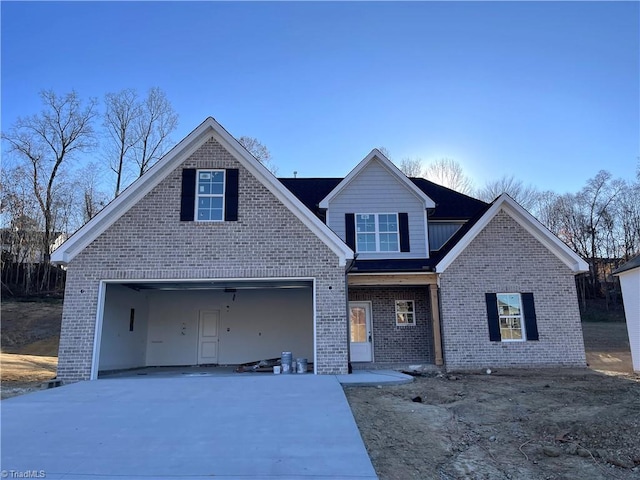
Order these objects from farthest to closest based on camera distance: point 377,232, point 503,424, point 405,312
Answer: point 377,232, point 405,312, point 503,424

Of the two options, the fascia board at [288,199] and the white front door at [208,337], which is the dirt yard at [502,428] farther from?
the white front door at [208,337]

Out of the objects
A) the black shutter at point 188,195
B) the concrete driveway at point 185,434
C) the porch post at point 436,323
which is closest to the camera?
the concrete driveway at point 185,434

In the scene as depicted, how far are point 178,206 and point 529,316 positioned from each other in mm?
11096

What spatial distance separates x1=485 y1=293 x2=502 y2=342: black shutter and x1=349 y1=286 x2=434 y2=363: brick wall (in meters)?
2.12

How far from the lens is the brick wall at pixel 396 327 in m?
14.6

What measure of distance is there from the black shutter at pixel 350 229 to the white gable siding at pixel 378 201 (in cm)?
12

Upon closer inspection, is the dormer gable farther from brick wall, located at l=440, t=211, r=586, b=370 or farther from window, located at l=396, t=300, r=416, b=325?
brick wall, located at l=440, t=211, r=586, b=370

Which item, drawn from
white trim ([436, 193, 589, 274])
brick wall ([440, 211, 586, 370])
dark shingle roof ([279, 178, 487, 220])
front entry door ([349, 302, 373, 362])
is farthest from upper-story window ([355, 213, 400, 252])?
brick wall ([440, 211, 586, 370])

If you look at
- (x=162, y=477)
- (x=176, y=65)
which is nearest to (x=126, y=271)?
(x=176, y=65)

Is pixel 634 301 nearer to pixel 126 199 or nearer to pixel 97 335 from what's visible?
pixel 126 199

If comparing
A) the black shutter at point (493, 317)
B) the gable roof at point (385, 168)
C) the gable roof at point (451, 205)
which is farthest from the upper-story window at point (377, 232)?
the black shutter at point (493, 317)

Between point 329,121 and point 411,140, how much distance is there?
10.8 ft

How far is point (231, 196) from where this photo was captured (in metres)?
11.6

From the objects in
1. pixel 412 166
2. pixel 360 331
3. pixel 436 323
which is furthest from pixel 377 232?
pixel 412 166
